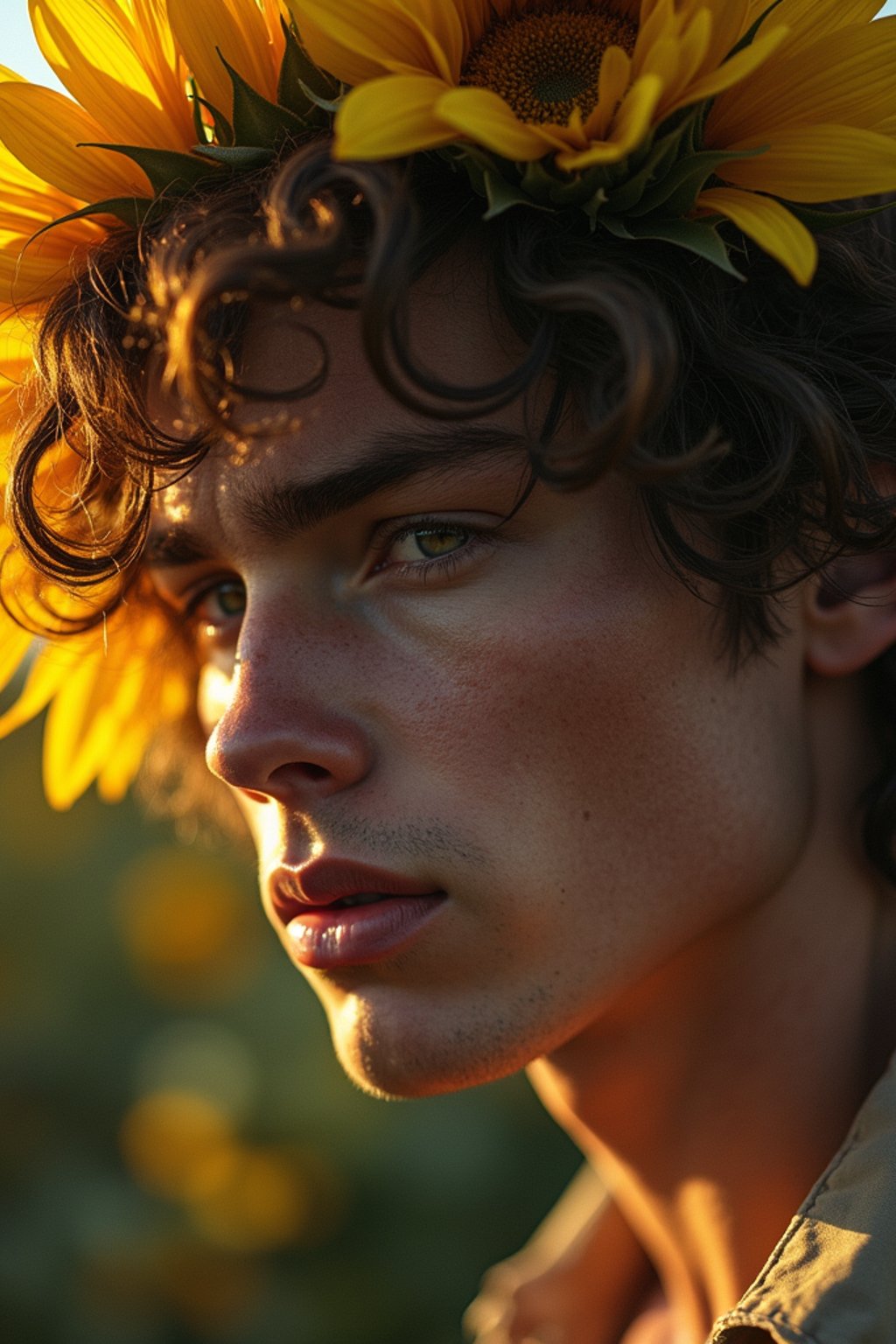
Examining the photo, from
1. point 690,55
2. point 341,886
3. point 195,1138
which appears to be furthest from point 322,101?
point 195,1138

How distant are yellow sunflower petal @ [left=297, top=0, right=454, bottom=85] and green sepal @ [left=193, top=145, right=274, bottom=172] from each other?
159 millimetres

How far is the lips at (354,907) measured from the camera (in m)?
1.78

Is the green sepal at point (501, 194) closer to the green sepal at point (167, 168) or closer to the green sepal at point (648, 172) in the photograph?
the green sepal at point (648, 172)

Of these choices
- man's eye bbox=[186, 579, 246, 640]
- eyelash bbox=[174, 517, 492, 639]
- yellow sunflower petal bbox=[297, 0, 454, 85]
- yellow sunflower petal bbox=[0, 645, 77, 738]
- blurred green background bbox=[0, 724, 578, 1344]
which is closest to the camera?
yellow sunflower petal bbox=[297, 0, 454, 85]

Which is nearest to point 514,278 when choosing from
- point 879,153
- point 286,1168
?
point 879,153

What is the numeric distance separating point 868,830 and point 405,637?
2.51ft

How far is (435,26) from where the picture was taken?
1.59 m

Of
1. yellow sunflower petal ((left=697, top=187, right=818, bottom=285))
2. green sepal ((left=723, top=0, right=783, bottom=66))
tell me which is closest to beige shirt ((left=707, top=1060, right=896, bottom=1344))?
yellow sunflower petal ((left=697, top=187, right=818, bottom=285))

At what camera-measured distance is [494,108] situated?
4.93ft

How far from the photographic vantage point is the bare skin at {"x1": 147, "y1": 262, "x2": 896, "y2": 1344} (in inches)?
69.4

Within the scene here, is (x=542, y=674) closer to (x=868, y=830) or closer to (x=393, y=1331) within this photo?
(x=868, y=830)

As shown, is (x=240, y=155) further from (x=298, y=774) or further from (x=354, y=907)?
(x=354, y=907)

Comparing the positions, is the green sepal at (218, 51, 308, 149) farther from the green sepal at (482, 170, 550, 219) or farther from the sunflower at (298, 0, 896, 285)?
the green sepal at (482, 170, 550, 219)

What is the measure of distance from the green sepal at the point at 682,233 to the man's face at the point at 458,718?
209 millimetres
